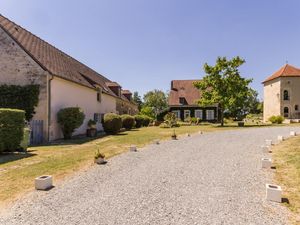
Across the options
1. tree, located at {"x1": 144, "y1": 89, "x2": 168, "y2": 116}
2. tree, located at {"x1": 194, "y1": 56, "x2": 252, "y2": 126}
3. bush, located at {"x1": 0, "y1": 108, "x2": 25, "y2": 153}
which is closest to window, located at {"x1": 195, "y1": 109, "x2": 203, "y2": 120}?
tree, located at {"x1": 194, "y1": 56, "x2": 252, "y2": 126}

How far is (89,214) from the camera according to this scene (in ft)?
15.6

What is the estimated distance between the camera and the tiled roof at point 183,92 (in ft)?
155

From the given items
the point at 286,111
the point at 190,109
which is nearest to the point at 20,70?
the point at 190,109

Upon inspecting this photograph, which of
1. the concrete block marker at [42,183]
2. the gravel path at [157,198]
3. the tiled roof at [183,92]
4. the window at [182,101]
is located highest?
the tiled roof at [183,92]

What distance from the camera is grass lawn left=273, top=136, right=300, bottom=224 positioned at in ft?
17.5

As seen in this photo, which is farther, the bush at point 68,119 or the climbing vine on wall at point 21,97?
the bush at point 68,119

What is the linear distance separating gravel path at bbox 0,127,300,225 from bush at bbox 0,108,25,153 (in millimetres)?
5639

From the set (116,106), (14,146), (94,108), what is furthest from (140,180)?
(116,106)

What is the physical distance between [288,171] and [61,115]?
587 inches

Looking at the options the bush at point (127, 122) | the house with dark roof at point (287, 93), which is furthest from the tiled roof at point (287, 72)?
the bush at point (127, 122)

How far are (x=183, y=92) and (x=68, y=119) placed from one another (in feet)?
108

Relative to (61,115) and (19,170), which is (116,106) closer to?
(61,115)

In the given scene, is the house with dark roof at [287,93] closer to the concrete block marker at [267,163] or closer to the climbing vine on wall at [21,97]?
the concrete block marker at [267,163]

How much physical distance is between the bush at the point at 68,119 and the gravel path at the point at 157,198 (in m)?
10.3
